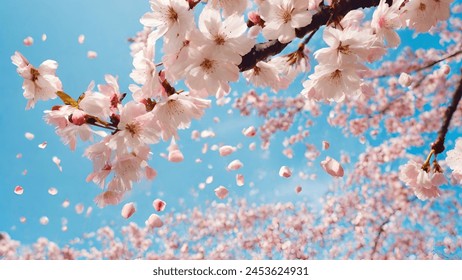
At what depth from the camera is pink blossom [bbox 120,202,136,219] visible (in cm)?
430

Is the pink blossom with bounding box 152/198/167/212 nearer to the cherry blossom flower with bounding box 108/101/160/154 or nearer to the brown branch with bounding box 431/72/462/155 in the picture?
the cherry blossom flower with bounding box 108/101/160/154

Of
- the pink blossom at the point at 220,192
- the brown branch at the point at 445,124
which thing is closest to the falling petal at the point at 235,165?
the pink blossom at the point at 220,192

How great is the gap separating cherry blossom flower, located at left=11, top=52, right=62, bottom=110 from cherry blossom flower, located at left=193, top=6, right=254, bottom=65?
1000 mm

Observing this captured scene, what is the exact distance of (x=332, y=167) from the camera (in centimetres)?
407

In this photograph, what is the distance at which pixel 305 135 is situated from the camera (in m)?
11.6

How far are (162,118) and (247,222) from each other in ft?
42.0

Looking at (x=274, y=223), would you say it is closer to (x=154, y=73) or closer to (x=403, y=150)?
(x=403, y=150)

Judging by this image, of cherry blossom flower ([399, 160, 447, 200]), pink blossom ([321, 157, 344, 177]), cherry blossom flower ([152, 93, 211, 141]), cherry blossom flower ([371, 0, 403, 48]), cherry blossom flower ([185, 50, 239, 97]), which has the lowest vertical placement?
cherry blossom flower ([152, 93, 211, 141])

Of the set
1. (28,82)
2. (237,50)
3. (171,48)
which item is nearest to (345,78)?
(237,50)

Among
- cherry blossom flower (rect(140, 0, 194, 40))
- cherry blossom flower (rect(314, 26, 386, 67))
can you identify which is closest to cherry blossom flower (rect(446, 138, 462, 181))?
cherry blossom flower (rect(314, 26, 386, 67))

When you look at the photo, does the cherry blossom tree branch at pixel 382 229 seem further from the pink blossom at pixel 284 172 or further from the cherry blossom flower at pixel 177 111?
the cherry blossom flower at pixel 177 111

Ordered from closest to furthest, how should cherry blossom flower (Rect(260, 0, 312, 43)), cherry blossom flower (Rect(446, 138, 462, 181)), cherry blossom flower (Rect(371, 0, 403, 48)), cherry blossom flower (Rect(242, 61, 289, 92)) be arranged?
1. cherry blossom flower (Rect(260, 0, 312, 43))
2. cherry blossom flower (Rect(371, 0, 403, 48))
3. cherry blossom flower (Rect(242, 61, 289, 92))
4. cherry blossom flower (Rect(446, 138, 462, 181))

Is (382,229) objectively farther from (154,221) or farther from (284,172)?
(154,221)

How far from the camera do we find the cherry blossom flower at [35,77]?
2107mm
